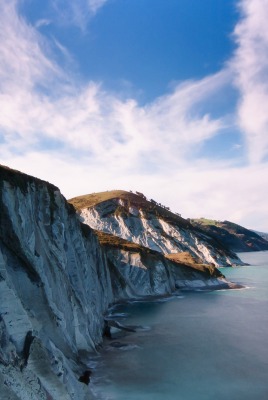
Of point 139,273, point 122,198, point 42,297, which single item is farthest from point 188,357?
point 122,198

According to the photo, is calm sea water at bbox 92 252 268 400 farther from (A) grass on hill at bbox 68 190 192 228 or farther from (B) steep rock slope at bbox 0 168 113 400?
(A) grass on hill at bbox 68 190 192 228

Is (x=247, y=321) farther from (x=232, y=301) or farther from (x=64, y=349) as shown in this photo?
(x=64, y=349)

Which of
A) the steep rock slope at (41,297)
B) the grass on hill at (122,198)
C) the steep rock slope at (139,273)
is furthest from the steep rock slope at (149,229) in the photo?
the steep rock slope at (41,297)

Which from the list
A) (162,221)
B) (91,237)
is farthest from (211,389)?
(162,221)

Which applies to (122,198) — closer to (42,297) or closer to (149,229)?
(149,229)

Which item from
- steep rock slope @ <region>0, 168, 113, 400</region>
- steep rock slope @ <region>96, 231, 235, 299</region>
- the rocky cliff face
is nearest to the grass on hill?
steep rock slope @ <region>96, 231, 235, 299</region>

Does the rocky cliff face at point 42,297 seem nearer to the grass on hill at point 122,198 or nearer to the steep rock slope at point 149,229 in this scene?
the steep rock slope at point 149,229

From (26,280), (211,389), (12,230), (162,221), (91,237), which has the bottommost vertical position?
(211,389)
